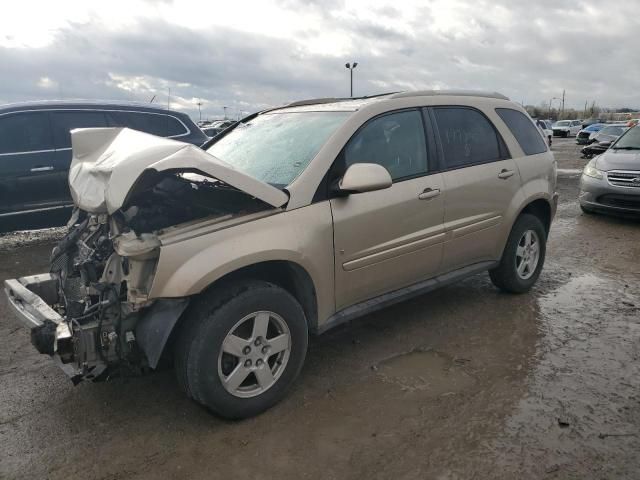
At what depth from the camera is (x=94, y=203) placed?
9.36ft

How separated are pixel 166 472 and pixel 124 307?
867 mm

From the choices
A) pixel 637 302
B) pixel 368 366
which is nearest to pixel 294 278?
pixel 368 366

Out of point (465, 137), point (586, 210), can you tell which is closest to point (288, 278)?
point (465, 137)

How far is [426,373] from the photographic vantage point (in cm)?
339

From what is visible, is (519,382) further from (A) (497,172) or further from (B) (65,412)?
(B) (65,412)

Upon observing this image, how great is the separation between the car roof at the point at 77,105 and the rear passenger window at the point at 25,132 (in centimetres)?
8

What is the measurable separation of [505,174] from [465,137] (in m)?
0.52

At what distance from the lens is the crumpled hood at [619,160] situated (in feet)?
25.3

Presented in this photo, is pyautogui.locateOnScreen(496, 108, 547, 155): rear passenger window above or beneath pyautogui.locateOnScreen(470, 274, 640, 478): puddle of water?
above

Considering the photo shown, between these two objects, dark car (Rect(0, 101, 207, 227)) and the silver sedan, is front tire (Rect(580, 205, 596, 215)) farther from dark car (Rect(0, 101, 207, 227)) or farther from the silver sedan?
dark car (Rect(0, 101, 207, 227))

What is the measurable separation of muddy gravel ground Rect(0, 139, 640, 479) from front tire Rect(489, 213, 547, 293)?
0.38 metres

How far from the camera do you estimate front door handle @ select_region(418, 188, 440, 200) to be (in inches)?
143

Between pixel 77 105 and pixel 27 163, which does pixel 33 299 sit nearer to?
pixel 27 163

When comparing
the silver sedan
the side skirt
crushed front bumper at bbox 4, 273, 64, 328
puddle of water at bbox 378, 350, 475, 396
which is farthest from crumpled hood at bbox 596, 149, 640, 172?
crushed front bumper at bbox 4, 273, 64, 328
